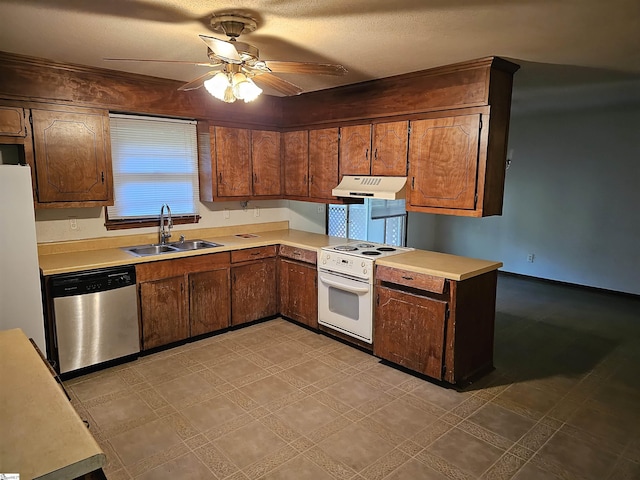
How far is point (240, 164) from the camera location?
4.51m

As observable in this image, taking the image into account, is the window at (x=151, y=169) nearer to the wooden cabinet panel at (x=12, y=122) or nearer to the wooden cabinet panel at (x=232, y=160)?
the wooden cabinet panel at (x=232, y=160)

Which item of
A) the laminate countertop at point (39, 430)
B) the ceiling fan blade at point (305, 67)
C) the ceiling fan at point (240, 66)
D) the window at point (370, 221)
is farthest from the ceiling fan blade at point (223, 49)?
the window at point (370, 221)

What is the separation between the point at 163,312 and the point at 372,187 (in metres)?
2.22

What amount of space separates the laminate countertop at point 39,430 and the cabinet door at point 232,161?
304 centimetres

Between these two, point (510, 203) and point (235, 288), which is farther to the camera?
point (510, 203)

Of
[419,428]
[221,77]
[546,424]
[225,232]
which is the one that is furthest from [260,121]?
[546,424]

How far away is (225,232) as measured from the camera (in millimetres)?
4754

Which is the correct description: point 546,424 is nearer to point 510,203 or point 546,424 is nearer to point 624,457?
point 624,457

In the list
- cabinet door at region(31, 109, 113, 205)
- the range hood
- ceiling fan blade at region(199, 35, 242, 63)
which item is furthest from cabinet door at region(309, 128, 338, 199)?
ceiling fan blade at region(199, 35, 242, 63)

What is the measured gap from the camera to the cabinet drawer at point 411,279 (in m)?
3.07

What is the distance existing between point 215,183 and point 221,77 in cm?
205

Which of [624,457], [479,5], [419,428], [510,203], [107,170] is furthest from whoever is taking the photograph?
[510,203]

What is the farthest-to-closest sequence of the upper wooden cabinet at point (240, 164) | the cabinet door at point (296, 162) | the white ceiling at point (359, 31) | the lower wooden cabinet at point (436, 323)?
the cabinet door at point (296, 162)
the upper wooden cabinet at point (240, 164)
the lower wooden cabinet at point (436, 323)
the white ceiling at point (359, 31)

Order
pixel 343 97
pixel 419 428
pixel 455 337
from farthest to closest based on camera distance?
pixel 343 97 → pixel 455 337 → pixel 419 428
